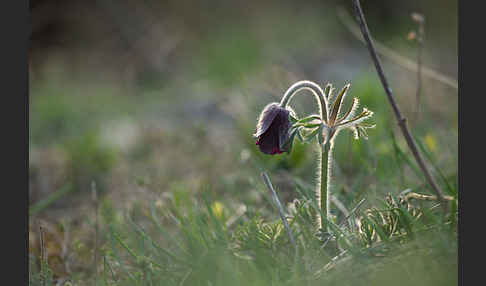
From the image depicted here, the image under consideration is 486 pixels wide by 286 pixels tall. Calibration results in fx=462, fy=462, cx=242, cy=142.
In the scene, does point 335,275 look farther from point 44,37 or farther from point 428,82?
point 44,37

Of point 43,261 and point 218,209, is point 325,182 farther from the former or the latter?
point 43,261

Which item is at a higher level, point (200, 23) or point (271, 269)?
point (200, 23)

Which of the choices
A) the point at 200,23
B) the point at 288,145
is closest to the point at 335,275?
the point at 288,145

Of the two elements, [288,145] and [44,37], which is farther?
→ [44,37]

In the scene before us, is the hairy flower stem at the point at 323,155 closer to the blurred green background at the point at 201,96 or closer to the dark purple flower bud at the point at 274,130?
the dark purple flower bud at the point at 274,130

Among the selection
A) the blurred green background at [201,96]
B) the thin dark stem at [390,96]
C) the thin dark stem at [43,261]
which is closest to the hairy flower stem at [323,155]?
the thin dark stem at [390,96]

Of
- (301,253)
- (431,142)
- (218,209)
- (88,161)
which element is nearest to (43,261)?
(218,209)
